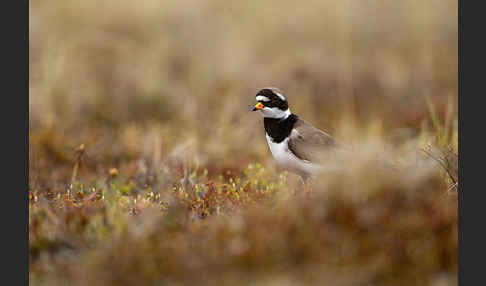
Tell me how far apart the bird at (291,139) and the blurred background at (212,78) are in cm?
119

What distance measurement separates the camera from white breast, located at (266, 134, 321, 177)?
6133 mm

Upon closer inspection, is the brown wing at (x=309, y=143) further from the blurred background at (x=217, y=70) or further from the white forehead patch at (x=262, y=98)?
the blurred background at (x=217, y=70)

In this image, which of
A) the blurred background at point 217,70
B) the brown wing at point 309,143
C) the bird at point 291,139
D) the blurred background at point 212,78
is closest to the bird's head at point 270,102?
the bird at point 291,139

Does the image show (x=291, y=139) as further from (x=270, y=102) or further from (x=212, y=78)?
(x=212, y=78)

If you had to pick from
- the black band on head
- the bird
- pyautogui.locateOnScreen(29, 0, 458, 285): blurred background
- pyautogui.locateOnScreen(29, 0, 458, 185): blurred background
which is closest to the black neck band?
the bird

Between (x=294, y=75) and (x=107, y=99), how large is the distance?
359 centimetres

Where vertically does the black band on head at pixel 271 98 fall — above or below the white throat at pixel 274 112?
above

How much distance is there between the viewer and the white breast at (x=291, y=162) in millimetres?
6133

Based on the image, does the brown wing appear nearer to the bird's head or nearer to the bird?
the bird

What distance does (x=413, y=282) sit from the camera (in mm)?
4090

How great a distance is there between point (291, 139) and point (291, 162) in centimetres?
23

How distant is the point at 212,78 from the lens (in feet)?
37.5

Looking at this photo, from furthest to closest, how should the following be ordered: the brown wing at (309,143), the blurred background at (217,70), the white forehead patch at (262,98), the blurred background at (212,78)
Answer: the blurred background at (217,70)
the blurred background at (212,78)
the white forehead patch at (262,98)
the brown wing at (309,143)

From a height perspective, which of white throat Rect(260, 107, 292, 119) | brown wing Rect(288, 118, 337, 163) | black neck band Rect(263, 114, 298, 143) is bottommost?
brown wing Rect(288, 118, 337, 163)
